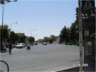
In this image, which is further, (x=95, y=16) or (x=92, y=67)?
(x=92, y=67)

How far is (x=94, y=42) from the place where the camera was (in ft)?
28.6

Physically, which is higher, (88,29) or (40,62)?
(88,29)

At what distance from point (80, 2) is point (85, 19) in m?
0.74

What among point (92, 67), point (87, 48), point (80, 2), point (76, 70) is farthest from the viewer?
point (76, 70)

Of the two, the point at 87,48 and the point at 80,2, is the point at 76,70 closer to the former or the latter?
the point at 87,48

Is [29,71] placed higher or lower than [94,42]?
lower

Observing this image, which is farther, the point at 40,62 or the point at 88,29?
the point at 40,62

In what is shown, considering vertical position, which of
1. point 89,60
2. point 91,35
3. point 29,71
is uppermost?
point 91,35

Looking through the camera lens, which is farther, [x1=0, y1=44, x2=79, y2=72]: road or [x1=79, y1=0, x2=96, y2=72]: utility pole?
[x1=0, y1=44, x2=79, y2=72]: road

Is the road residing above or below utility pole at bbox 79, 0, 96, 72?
below

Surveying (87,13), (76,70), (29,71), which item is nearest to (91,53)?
(87,13)

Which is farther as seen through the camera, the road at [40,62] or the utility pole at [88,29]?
the road at [40,62]

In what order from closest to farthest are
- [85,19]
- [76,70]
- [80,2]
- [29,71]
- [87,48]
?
1. [80,2]
2. [85,19]
3. [87,48]
4. [76,70]
5. [29,71]

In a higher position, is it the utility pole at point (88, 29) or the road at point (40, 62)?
the utility pole at point (88, 29)
